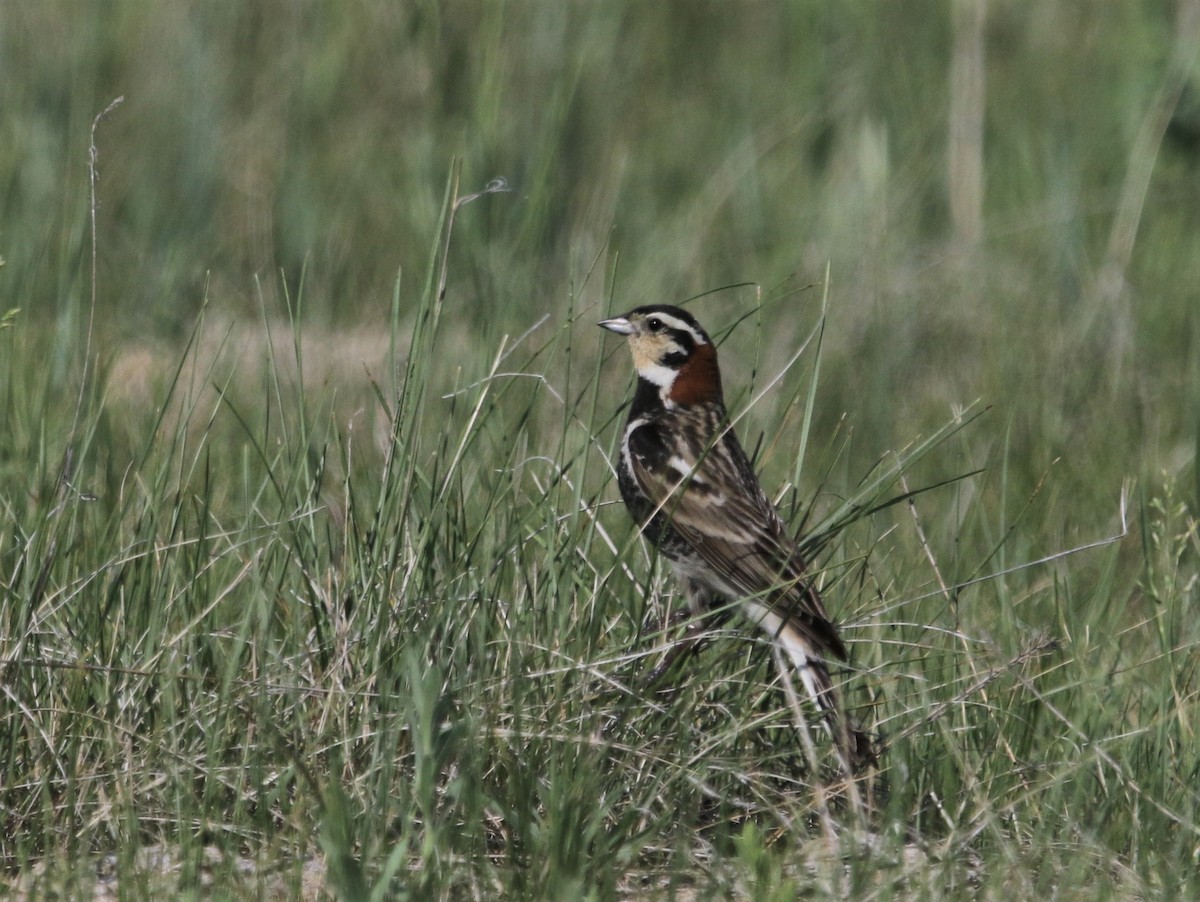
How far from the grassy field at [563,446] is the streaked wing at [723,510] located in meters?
0.13

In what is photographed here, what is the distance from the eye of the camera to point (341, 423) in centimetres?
584

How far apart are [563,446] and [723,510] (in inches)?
19.1

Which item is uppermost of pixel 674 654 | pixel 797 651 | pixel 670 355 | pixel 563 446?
pixel 563 446

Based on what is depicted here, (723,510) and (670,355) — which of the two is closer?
(723,510)

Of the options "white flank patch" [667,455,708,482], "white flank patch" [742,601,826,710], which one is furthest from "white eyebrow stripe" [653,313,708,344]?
"white flank patch" [742,601,826,710]

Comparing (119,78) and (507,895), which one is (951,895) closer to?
(507,895)

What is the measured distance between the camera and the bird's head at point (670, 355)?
4.63m

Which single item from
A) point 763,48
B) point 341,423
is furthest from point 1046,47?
point 341,423

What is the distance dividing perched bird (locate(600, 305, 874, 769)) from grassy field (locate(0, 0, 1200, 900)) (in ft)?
0.33

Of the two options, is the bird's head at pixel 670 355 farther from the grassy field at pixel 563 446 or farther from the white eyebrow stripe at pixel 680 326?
the grassy field at pixel 563 446

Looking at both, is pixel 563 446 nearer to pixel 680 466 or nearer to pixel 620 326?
pixel 680 466

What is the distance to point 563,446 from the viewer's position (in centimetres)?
388

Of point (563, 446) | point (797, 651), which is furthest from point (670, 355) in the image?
point (797, 651)

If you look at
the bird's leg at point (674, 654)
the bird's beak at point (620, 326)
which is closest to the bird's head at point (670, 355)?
the bird's beak at point (620, 326)
